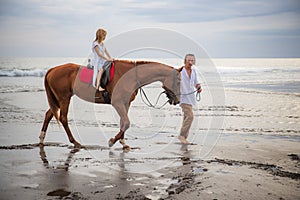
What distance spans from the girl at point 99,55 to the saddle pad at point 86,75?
220mm

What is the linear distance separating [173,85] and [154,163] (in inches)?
68.9

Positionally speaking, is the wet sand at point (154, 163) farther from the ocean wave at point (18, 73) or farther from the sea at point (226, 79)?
the ocean wave at point (18, 73)

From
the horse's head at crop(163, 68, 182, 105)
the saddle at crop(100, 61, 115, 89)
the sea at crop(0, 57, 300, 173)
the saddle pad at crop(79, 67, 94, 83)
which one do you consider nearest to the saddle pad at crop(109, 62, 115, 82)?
the saddle at crop(100, 61, 115, 89)

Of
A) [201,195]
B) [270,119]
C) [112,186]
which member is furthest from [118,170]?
[270,119]

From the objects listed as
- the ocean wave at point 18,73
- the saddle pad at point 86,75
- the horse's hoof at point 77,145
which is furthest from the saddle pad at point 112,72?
the ocean wave at point 18,73

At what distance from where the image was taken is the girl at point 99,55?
21.9ft

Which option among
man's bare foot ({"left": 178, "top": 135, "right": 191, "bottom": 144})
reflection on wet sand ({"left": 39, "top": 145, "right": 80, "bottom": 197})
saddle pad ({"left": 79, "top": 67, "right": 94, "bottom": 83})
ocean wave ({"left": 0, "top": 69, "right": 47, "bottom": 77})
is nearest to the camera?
reflection on wet sand ({"left": 39, "top": 145, "right": 80, "bottom": 197})

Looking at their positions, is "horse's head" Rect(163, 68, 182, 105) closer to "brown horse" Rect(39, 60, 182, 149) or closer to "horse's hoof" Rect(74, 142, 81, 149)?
"brown horse" Rect(39, 60, 182, 149)

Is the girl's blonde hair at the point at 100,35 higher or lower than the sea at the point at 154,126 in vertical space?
higher

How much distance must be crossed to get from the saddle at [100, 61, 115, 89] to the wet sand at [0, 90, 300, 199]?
1.36m

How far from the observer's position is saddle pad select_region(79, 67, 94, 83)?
23.0 ft

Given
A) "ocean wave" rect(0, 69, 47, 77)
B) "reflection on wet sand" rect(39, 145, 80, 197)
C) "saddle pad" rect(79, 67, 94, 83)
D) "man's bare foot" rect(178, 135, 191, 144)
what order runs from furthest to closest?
"ocean wave" rect(0, 69, 47, 77), "man's bare foot" rect(178, 135, 191, 144), "saddle pad" rect(79, 67, 94, 83), "reflection on wet sand" rect(39, 145, 80, 197)

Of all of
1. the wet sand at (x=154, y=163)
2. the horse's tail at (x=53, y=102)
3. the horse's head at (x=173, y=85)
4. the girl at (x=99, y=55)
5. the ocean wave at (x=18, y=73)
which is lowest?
the wet sand at (x=154, y=163)

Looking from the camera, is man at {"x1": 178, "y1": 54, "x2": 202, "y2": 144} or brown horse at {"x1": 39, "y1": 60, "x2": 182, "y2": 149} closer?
brown horse at {"x1": 39, "y1": 60, "x2": 182, "y2": 149}
